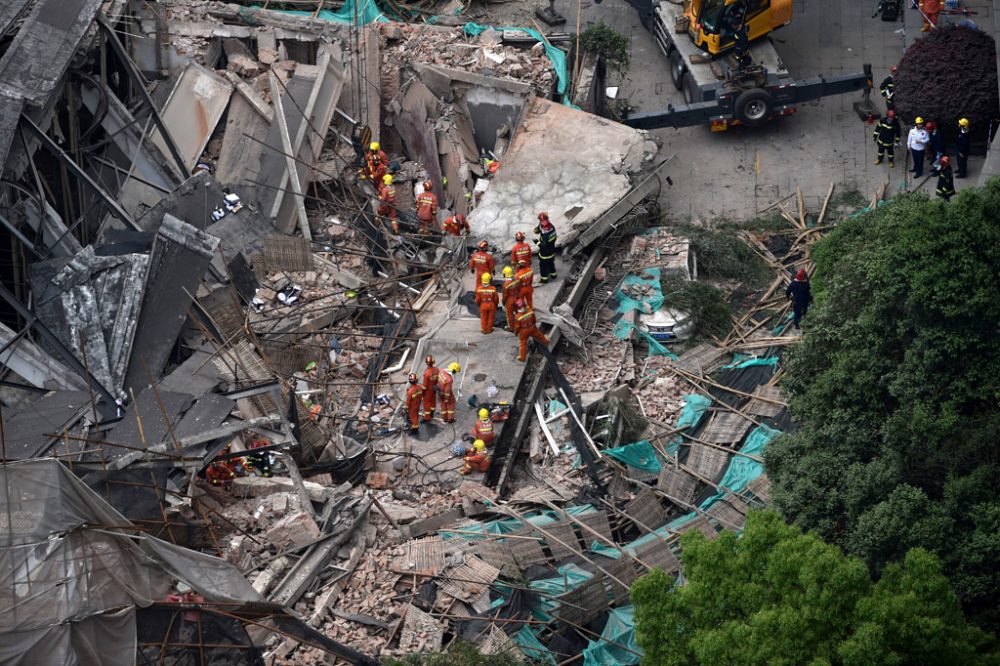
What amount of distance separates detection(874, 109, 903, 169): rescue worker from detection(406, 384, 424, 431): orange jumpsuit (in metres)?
10.2

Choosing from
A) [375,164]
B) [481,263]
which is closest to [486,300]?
[481,263]

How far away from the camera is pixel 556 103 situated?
92.6 feet

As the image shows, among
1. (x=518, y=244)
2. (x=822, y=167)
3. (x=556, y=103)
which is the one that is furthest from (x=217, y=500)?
(x=822, y=167)

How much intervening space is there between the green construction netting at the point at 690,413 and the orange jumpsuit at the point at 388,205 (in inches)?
241

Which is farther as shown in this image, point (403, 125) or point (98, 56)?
point (403, 125)

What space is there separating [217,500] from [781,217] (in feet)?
37.6

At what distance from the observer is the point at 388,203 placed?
26.6m

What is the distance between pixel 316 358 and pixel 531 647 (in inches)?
269

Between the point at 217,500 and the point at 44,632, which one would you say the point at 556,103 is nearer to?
the point at 217,500

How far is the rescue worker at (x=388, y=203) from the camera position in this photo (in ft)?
87.0

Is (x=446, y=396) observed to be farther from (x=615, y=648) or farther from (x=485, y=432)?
(x=615, y=648)

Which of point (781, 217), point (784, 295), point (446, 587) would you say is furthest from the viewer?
point (781, 217)

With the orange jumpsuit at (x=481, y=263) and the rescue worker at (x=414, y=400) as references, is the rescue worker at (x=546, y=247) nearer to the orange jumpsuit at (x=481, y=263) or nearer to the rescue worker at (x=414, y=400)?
the orange jumpsuit at (x=481, y=263)

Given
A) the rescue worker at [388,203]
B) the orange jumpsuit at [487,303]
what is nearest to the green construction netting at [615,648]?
the orange jumpsuit at [487,303]
